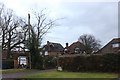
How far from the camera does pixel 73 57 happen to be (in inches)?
1468

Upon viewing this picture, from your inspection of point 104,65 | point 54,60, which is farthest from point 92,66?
point 54,60

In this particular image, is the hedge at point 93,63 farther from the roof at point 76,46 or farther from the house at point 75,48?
the roof at point 76,46

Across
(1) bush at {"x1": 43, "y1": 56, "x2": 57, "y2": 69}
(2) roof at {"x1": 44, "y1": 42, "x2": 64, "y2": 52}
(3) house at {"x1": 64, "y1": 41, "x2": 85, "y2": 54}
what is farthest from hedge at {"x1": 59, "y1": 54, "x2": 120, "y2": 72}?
(2) roof at {"x1": 44, "y1": 42, "x2": 64, "y2": 52}

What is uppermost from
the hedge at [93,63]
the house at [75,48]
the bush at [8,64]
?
the house at [75,48]

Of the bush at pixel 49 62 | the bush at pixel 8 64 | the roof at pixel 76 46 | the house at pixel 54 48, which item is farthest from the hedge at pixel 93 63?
the house at pixel 54 48

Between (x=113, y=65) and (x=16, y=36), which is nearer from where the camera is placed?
(x=113, y=65)

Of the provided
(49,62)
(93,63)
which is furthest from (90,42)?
(93,63)

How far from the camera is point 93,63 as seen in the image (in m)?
35.2

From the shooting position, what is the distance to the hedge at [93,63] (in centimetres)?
3356

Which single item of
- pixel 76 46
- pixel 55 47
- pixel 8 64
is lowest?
pixel 8 64

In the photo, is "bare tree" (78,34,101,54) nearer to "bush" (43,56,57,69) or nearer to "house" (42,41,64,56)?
"house" (42,41,64,56)

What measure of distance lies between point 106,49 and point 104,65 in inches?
1503

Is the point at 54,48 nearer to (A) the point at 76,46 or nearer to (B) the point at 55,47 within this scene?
(B) the point at 55,47

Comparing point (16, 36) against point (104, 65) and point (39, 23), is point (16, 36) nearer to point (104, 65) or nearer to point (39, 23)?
point (39, 23)
